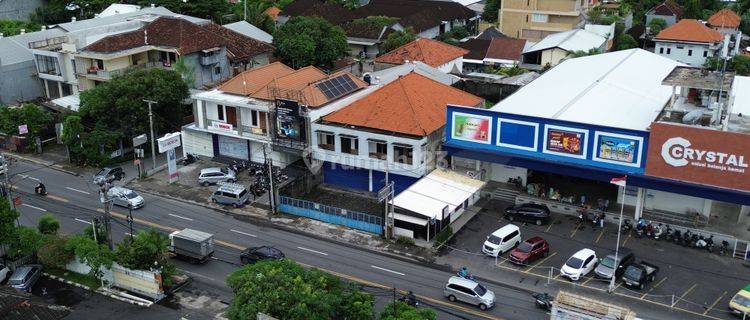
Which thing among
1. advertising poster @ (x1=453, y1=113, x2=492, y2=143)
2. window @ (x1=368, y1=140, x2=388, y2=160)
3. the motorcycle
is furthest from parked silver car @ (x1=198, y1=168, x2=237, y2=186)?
the motorcycle

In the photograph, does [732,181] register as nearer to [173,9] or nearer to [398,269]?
[398,269]

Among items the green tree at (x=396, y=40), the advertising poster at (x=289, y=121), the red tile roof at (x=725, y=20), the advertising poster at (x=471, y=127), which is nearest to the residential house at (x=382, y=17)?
the green tree at (x=396, y=40)

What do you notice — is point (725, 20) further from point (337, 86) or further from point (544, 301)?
point (544, 301)

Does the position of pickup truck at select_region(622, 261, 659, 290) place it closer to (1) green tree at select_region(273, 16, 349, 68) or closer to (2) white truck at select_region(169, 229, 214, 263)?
(2) white truck at select_region(169, 229, 214, 263)

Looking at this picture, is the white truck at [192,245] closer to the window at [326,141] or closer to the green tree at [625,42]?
the window at [326,141]

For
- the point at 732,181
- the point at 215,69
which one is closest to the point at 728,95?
the point at 732,181

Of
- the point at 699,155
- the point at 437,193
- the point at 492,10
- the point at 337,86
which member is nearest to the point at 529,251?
the point at 437,193

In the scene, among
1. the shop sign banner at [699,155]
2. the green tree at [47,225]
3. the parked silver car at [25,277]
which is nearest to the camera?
the parked silver car at [25,277]
